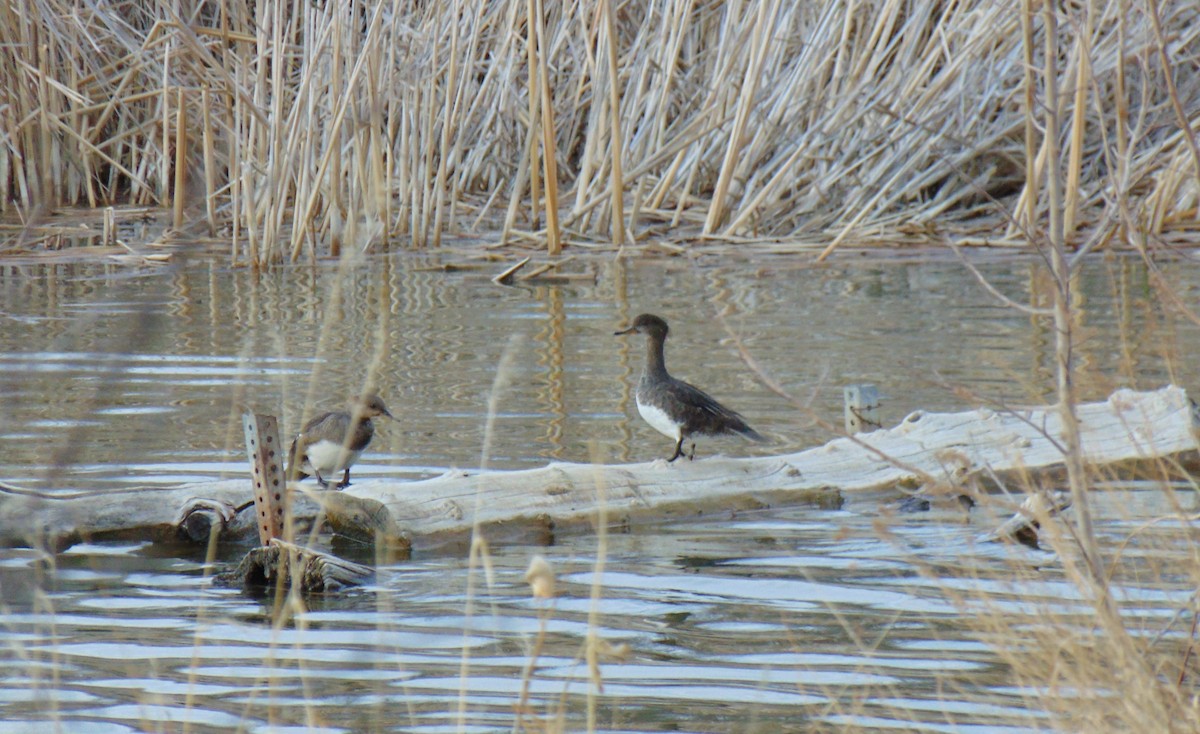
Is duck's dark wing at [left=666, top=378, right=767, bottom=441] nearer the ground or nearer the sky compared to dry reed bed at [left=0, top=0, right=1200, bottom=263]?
nearer the ground

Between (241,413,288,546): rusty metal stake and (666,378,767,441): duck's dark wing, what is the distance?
1.68 m

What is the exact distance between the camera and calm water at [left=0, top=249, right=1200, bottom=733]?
12.2 feet

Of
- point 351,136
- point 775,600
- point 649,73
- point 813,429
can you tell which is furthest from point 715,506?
point 649,73

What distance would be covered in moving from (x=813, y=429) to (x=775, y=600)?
2991 mm

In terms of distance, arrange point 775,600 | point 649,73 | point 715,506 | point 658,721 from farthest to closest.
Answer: point 649,73 < point 715,506 < point 775,600 < point 658,721

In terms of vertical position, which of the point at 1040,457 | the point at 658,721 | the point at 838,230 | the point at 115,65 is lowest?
the point at 658,721

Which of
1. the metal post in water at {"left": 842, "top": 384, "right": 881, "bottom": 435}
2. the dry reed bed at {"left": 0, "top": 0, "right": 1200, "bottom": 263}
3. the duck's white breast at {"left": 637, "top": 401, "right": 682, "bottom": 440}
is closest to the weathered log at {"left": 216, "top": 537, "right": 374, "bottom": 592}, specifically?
the duck's white breast at {"left": 637, "top": 401, "right": 682, "bottom": 440}

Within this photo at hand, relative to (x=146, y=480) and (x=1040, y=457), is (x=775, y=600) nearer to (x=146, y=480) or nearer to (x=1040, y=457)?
(x=1040, y=457)

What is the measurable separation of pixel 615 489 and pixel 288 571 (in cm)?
135

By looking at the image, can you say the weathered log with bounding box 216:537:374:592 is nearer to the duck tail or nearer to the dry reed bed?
the duck tail

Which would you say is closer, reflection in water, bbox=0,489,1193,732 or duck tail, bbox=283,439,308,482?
reflection in water, bbox=0,489,1193,732

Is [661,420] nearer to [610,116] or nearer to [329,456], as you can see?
[329,456]

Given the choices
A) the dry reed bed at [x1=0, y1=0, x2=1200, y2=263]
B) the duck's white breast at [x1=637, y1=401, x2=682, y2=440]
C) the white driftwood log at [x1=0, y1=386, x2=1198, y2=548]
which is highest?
the dry reed bed at [x1=0, y1=0, x2=1200, y2=263]

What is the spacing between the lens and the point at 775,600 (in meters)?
4.86
